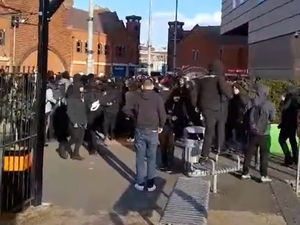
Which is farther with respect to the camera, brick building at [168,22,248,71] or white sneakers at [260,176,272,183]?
brick building at [168,22,248,71]

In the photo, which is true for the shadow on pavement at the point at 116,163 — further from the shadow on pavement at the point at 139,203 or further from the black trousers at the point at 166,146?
the shadow on pavement at the point at 139,203

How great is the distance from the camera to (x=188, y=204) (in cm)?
683

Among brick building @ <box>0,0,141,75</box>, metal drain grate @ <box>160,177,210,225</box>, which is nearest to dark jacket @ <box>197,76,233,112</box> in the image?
metal drain grate @ <box>160,177,210,225</box>

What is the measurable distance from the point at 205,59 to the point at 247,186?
8230cm

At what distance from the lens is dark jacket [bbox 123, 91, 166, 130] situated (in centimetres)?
939

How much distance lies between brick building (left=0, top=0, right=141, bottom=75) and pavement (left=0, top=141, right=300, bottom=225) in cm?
2906

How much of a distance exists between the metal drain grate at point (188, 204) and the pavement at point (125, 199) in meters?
0.46

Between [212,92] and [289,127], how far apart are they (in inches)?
121

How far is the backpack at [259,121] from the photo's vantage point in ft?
34.1

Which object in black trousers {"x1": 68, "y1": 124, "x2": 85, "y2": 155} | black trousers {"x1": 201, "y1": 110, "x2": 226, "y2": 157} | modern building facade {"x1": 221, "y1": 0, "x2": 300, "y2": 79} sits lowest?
black trousers {"x1": 68, "y1": 124, "x2": 85, "y2": 155}

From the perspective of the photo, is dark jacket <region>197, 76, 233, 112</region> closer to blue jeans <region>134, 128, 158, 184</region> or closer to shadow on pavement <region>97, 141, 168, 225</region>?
blue jeans <region>134, 128, 158, 184</region>

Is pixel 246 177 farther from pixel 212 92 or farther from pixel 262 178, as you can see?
pixel 212 92

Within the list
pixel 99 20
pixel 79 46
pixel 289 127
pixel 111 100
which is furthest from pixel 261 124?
pixel 99 20

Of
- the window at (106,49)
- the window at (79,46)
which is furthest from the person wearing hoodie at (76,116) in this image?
the window at (106,49)
